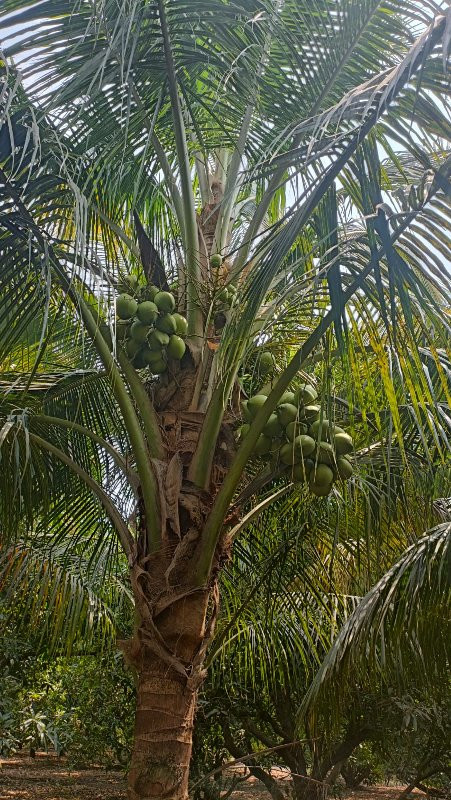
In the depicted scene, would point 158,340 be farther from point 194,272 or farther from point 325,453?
point 325,453

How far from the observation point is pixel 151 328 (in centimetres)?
293

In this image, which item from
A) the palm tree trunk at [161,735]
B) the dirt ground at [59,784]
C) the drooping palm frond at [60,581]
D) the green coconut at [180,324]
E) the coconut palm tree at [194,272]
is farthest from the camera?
the dirt ground at [59,784]

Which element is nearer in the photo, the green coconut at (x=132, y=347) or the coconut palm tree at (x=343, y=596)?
the green coconut at (x=132, y=347)

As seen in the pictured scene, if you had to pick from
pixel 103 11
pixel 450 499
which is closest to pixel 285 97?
pixel 103 11

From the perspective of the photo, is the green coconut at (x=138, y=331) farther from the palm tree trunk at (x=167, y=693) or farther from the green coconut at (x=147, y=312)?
the palm tree trunk at (x=167, y=693)

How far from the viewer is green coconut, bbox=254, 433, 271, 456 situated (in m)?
2.85

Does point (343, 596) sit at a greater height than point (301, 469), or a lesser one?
lesser

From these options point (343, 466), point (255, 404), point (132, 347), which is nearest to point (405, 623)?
point (343, 466)

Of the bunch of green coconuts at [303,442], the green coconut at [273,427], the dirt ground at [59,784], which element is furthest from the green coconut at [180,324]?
the dirt ground at [59,784]

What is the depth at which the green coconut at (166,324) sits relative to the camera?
290 cm

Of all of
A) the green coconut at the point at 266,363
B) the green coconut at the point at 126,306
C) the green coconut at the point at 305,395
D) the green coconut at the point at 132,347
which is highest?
the green coconut at the point at 126,306

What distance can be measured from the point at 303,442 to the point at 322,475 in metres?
0.14

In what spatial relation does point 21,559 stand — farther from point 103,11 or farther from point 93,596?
point 103,11

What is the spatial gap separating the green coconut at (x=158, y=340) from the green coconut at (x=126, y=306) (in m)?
0.11
